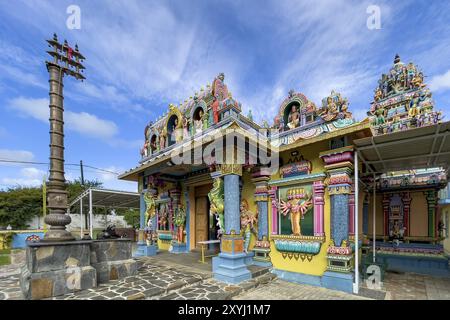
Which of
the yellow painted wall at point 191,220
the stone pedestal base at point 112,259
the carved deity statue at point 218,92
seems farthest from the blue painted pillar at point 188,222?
the carved deity statue at point 218,92

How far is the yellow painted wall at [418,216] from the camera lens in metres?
8.06

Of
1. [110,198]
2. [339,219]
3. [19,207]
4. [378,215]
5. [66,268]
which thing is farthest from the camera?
[19,207]

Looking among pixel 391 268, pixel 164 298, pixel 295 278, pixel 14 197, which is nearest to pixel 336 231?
pixel 295 278

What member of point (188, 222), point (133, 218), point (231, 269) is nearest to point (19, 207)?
point (133, 218)

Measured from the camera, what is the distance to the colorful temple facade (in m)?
5.43

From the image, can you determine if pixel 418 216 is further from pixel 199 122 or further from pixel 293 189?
pixel 199 122

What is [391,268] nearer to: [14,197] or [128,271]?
[128,271]

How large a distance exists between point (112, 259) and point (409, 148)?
23.4 feet

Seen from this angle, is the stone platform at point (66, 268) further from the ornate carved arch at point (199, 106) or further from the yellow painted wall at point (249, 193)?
the ornate carved arch at point (199, 106)

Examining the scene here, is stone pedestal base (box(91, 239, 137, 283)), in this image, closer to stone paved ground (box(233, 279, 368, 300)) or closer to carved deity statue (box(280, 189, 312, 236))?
stone paved ground (box(233, 279, 368, 300))

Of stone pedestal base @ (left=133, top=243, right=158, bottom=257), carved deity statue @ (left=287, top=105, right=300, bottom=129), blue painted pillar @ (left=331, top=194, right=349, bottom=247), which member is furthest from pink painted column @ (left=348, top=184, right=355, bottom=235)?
stone pedestal base @ (left=133, top=243, right=158, bottom=257)

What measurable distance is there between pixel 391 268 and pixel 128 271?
8500mm

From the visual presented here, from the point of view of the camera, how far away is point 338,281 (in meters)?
5.14

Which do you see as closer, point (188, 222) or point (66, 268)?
point (66, 268)
